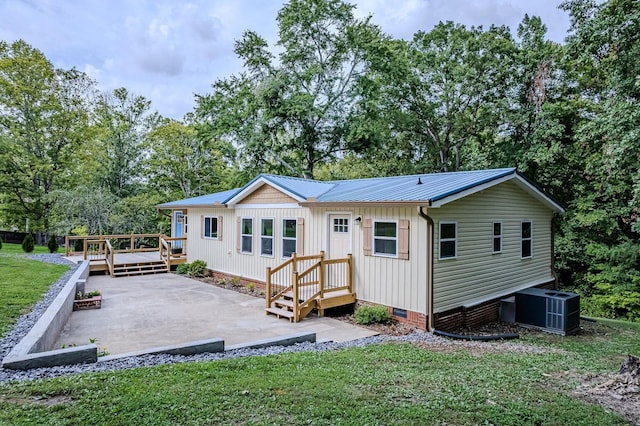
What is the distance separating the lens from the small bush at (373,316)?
842 cm

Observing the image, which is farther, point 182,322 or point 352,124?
point 352,124

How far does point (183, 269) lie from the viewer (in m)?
15.2

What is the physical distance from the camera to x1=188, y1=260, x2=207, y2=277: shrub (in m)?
14.7

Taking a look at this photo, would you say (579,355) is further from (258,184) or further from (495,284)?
(258,184)

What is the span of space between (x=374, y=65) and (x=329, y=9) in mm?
4368

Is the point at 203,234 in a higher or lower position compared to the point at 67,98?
lower

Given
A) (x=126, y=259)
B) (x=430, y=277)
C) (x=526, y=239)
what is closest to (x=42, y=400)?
(x=430, y=277)

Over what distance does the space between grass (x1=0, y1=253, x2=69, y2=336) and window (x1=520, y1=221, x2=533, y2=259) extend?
11.9 metres

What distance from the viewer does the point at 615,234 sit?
15.6 m

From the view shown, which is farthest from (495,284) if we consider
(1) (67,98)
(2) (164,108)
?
(2) (164,108)

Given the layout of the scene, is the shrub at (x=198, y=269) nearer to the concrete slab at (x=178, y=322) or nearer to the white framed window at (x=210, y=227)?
the white framed window at (x=210, y=227)

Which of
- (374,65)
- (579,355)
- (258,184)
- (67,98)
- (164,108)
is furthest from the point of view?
(164,108)

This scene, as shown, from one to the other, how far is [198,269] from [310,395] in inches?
→ 458

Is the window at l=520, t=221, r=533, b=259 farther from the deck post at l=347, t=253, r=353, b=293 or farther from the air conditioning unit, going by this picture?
the deck post at l=347, t=253, r=353, b=293
